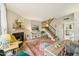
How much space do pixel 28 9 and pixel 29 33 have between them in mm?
268

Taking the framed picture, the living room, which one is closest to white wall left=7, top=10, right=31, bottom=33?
the living room

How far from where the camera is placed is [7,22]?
5.16 feet

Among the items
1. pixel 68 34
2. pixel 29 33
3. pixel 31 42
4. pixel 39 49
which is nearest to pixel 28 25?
pixel 29 33

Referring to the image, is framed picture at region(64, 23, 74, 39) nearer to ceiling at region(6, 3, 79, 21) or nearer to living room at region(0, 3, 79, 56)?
living room at region(0, 3, 79, 56)

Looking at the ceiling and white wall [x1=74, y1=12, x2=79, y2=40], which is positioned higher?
the ceiling

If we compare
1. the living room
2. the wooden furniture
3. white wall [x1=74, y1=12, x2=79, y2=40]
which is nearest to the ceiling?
the living room

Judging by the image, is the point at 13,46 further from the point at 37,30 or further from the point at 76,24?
the point at 76,24

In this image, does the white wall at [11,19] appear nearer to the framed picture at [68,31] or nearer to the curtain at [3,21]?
the curtain at [3,21]

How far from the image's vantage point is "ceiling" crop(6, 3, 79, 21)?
158 centimetres

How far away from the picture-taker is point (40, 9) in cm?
160

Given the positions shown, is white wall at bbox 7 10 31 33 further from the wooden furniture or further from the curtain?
the wooden furniture

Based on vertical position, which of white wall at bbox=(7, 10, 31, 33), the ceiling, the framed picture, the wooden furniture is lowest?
the wooden furniture

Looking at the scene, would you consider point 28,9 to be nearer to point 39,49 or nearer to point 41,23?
point 41,23

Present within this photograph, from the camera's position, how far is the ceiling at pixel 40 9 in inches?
62.2
